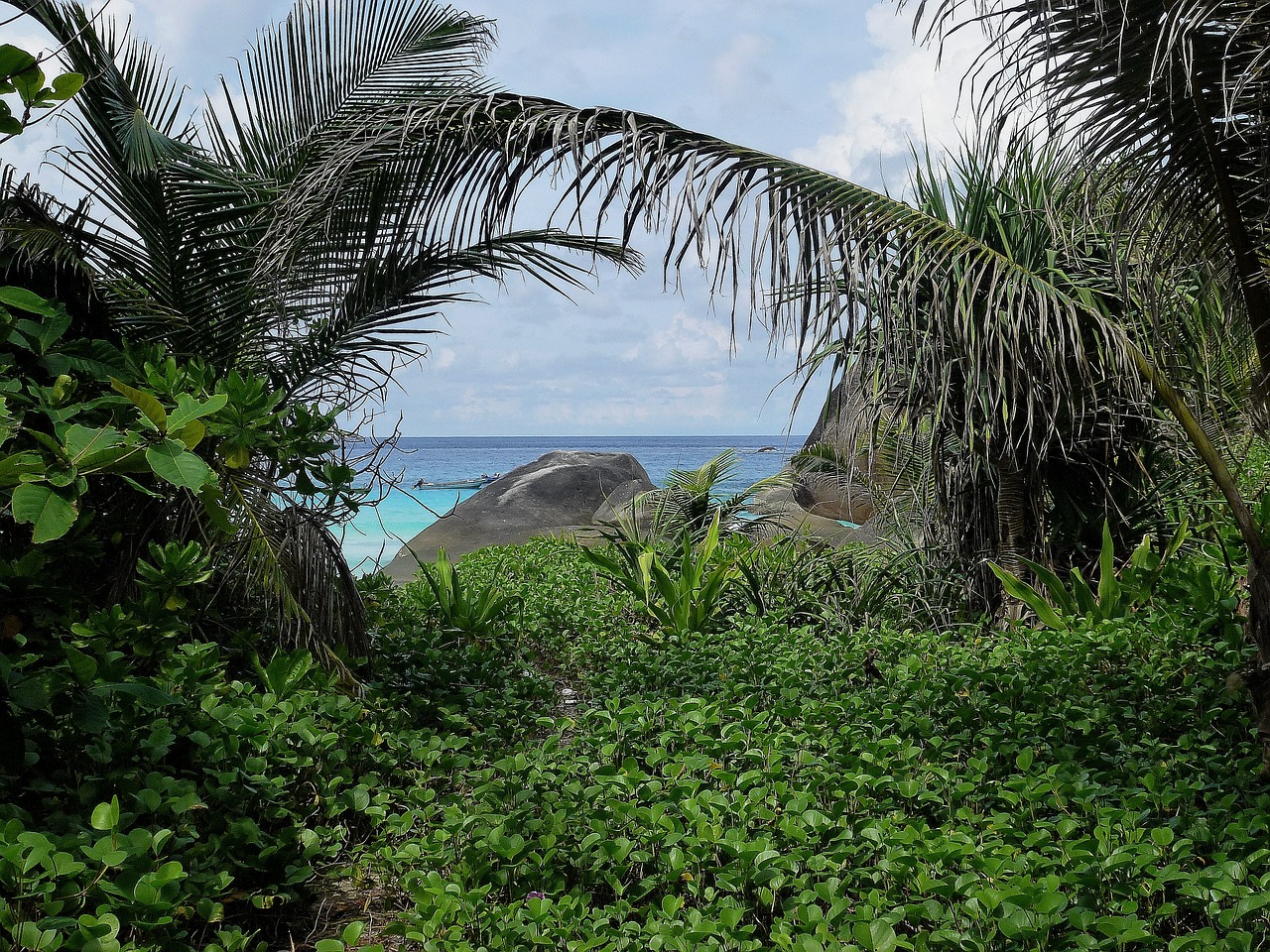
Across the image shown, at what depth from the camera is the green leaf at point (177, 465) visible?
1677mm

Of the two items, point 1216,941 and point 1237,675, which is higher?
point 1237,675

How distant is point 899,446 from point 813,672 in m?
2.15

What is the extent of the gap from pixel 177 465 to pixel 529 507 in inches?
470

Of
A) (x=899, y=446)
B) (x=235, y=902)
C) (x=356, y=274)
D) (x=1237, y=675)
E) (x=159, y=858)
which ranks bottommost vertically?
(x=235, y=902)

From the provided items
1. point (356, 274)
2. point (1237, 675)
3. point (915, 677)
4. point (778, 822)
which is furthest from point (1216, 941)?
point (356, 274)

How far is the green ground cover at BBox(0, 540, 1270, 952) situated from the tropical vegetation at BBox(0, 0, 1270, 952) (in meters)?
0.02

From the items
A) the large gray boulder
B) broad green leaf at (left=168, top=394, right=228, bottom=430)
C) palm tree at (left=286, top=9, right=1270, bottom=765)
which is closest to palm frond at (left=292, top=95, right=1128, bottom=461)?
palm tree at (left=286, top=9, right=1270, bottom=765)

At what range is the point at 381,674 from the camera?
457cm

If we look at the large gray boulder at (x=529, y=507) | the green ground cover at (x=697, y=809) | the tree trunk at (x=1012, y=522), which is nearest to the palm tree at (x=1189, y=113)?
the green ground cover at (x=697, y=809)

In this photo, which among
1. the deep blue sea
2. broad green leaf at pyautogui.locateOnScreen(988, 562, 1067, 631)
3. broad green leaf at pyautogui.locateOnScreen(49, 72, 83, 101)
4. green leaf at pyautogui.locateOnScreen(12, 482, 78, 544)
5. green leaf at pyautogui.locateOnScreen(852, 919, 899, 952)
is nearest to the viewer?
green leaf at pyautogui.locateOnScreen(12, 482, 78, 544)

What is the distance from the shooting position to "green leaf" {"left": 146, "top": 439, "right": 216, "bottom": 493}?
Answer: 1.68 m

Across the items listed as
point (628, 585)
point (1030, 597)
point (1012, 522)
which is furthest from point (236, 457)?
point (1012, 522)

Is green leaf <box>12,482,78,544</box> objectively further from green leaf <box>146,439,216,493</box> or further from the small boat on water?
the small boat on water

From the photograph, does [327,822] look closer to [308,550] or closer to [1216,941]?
[308,550]
